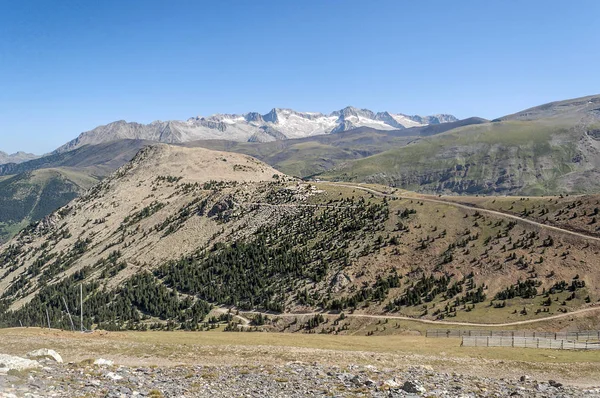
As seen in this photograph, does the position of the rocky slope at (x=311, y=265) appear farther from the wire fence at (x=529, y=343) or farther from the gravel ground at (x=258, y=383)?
the gravel ground at (x=258, y=383)

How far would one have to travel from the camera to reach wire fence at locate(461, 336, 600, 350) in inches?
2060

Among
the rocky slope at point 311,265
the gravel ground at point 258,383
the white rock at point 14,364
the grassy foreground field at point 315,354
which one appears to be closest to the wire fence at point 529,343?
the grassy foreground field at point 315,354

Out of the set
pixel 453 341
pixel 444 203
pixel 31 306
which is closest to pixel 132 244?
pixel 31 306

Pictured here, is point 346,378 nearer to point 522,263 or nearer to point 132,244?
point 522,263

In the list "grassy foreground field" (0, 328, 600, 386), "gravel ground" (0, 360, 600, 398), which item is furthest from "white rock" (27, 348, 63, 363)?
"grassy foreground field" (0, 328, 600, 386)

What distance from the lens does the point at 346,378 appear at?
110ft

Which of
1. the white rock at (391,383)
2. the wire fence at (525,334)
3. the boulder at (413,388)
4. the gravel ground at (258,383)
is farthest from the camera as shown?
the wire fence at (525,334)

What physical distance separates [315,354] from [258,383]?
45.3 ft

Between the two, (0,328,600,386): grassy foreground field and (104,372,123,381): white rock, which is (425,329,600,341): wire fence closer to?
(0,328,600,386): grassy foreground field

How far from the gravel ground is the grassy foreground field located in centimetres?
333

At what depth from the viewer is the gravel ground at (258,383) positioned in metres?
27.3

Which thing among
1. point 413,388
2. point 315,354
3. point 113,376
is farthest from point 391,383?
point 113,376

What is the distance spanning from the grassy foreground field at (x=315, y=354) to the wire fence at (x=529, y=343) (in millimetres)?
3235

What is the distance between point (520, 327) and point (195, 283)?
8434 centimetres
